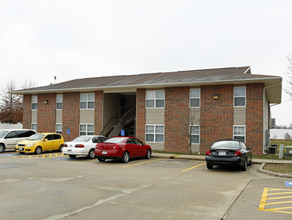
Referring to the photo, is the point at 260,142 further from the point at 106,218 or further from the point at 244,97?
the point at 106,218

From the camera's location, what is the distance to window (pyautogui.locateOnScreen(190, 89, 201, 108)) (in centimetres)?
2175

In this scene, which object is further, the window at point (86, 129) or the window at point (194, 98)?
the window at point (86, 129)

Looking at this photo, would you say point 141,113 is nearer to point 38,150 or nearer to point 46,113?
point 38,150

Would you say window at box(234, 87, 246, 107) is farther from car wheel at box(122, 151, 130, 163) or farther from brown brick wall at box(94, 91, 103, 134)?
brown brick wall at box(94, 91, 103, 134)

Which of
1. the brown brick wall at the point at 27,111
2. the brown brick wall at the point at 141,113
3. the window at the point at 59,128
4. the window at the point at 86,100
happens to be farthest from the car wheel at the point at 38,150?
the brown brick wall at the point at 27,111

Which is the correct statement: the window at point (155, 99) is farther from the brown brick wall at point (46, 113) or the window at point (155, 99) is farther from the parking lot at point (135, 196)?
the parking lot at point (135, 196)

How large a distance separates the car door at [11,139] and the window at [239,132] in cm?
1662

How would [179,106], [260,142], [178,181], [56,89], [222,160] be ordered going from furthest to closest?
[56,89], [179,106], [260,142], [222,160], [178,181]

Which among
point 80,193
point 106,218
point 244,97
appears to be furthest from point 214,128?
point 106,218

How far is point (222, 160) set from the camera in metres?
12.5

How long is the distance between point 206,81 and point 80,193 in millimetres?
14571

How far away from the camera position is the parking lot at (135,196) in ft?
19.5

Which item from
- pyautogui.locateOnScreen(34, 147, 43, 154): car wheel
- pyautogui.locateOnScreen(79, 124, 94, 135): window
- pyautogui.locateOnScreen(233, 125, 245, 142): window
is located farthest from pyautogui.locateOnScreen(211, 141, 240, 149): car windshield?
pyautogui.locateOnScreen(79, 124, 94, 135): window

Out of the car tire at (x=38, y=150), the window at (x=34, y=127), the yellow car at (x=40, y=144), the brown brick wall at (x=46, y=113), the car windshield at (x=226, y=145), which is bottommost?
the car tire at (x=38, y=150)
